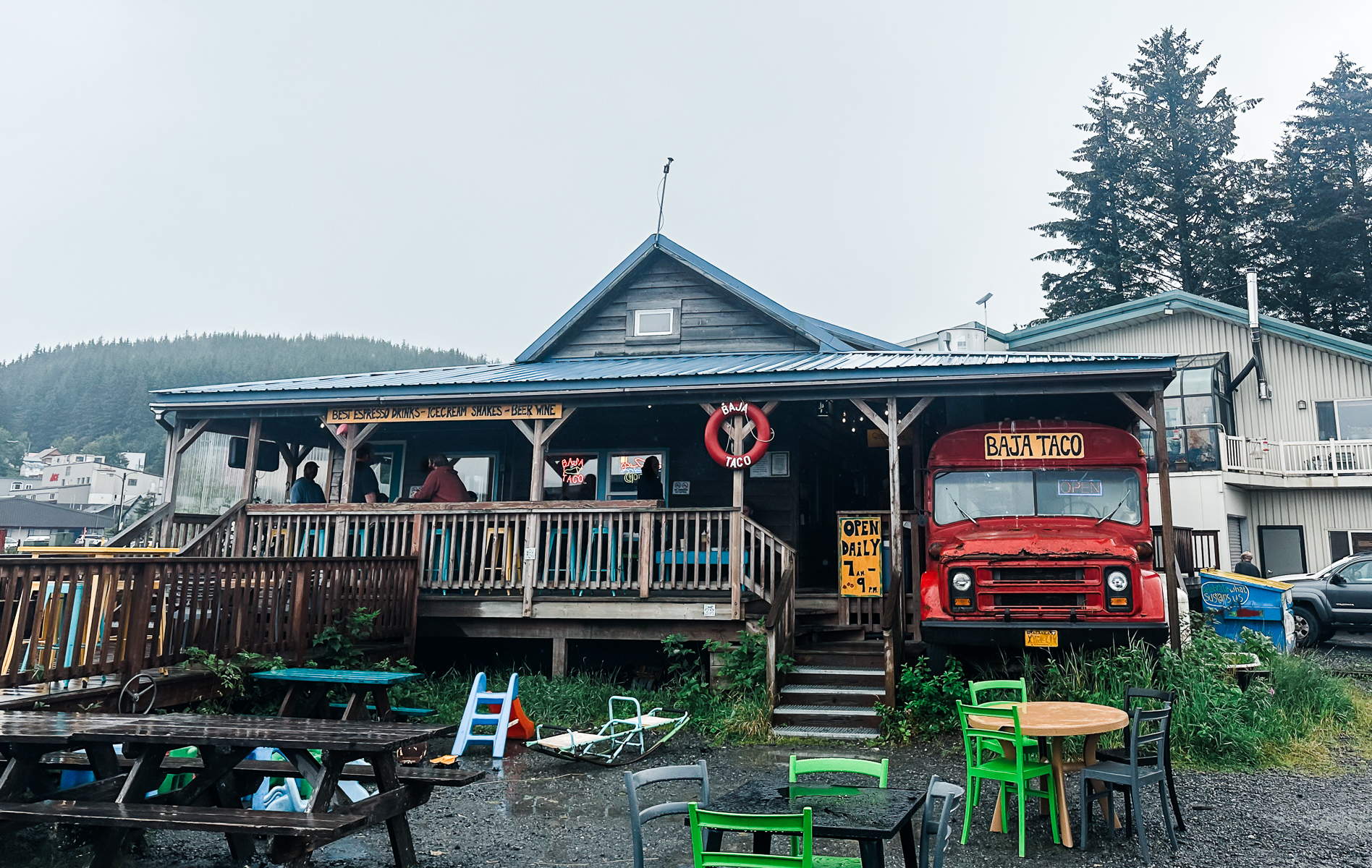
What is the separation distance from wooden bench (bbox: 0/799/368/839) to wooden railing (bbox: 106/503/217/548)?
339 inches

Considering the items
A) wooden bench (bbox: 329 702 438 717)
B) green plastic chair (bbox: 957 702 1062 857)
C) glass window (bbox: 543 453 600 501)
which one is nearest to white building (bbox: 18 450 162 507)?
glass window (bbox: 543 453 600 501)

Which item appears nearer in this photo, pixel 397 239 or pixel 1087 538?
pixel 1087 538

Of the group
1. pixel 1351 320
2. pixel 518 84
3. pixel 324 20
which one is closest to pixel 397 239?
pixel 518 84

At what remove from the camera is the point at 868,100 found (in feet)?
170

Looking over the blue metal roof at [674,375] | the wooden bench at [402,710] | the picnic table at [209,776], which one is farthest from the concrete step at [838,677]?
the picnic table at [209,776]

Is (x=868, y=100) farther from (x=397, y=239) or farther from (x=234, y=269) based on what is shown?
(x=234, y=269)

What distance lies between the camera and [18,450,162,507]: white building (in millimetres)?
86875

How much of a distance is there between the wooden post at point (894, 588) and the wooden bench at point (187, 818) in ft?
20.0

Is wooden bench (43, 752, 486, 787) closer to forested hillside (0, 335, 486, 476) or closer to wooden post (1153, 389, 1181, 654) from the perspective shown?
wooden post (1153, 389, 1181, 654)

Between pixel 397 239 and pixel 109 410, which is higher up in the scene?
pixel 397 239

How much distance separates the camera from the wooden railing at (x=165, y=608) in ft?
21.9

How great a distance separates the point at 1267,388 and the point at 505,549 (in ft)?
71.8

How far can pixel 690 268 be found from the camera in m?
16.4

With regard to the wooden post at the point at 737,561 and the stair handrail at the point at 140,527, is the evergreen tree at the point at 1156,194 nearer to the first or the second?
the wooden post at the point at 737,561
